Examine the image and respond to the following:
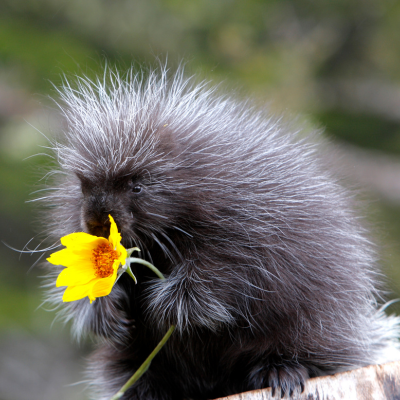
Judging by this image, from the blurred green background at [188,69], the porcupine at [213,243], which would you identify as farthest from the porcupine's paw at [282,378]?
the blurred green background at [188,69]

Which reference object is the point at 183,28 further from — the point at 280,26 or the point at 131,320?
the point at 131,320

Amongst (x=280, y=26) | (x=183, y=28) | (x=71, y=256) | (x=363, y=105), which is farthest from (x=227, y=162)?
(x=363, y=105)

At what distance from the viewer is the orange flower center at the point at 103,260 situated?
1605 mm

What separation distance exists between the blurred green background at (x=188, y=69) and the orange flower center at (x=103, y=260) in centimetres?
265

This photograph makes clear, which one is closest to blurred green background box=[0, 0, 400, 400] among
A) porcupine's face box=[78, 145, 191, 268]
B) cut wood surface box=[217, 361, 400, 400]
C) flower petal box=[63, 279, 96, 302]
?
cut wood surface box=[217, 361, 400, 400]

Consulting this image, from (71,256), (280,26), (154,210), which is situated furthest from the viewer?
(280,26)

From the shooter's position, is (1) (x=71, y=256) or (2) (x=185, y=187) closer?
(1) (x=71, y=256)

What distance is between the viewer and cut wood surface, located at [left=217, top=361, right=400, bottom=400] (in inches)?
71.9

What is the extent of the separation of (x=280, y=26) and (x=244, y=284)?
4.15 metres

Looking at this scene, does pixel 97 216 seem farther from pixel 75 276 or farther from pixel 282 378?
pixel 282 378

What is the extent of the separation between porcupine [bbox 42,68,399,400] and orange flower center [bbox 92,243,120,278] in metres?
0.09

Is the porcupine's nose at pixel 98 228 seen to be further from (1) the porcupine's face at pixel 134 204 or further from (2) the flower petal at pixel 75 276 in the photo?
(2) the flower petal at pixel 75 276

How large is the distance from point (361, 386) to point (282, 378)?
10.3 inches

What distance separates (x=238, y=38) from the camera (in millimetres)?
4938
